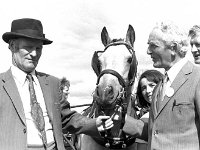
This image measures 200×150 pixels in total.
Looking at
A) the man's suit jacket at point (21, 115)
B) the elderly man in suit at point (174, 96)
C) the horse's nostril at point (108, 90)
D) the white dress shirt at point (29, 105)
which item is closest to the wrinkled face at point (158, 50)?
the elderly man in suit at point (174, 96)

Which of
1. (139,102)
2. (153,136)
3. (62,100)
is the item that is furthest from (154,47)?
(139,102)

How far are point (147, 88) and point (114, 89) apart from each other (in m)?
1.79

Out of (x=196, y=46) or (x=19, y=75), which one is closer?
(x=19, y=75)

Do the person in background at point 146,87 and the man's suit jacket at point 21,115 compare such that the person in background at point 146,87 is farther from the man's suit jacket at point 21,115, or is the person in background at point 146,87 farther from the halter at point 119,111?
the man's suit jacket at point 21,115

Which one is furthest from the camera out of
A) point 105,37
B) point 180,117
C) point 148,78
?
point 148,78

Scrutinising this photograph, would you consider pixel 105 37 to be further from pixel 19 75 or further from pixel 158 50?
pixel 19 75

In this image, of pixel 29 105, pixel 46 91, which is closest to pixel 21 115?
pixel 29 105

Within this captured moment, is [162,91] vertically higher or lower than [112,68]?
lower

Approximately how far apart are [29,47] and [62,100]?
2.51 ft

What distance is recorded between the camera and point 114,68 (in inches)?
176

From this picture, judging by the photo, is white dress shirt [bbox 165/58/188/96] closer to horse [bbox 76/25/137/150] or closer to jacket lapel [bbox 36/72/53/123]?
horse [bbox 76/25/137/150]

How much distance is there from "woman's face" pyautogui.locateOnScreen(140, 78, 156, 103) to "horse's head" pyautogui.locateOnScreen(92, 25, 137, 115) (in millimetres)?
1028

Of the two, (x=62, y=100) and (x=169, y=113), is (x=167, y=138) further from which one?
(x=62, y=100)

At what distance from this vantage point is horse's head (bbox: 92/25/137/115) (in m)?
4.18
